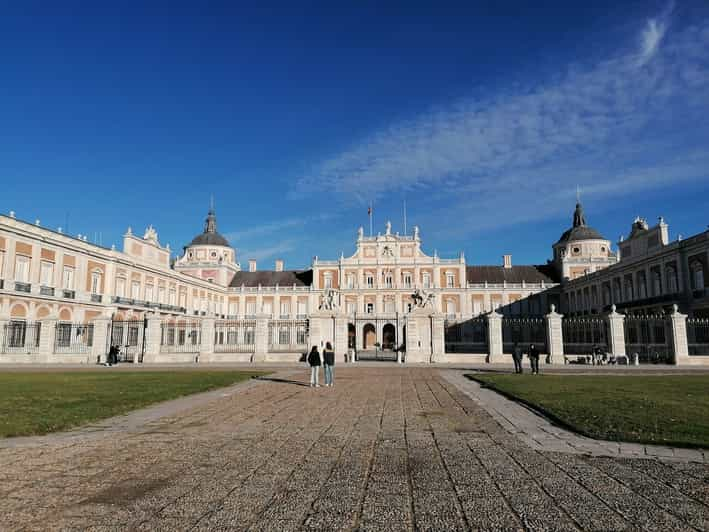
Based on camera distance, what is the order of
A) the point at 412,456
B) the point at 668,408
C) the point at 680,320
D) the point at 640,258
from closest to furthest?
the point at 412,456, the point at 668,408, the point at 680,320, the point at 640,258

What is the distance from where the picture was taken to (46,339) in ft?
89.5

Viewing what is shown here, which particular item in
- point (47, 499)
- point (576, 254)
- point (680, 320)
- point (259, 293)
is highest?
point (576, 254)

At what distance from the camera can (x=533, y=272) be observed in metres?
65.4

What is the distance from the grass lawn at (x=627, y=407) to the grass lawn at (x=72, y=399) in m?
7.90

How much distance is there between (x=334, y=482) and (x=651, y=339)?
37.1 meters

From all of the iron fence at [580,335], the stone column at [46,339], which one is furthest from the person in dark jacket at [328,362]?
the iron fence at [580,335]

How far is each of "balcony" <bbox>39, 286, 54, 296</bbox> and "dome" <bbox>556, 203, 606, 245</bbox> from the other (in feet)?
186

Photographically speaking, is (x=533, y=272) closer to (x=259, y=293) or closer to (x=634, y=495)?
(x=259, y=293)

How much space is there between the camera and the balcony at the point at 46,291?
1331 inches

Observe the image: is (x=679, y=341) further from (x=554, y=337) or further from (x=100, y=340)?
(x=100, y=340)

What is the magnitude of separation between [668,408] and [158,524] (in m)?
8.87

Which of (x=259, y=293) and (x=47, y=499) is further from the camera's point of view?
(x=259, y=293)

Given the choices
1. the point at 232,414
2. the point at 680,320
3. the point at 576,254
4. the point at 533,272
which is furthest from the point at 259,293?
the point at 232,414

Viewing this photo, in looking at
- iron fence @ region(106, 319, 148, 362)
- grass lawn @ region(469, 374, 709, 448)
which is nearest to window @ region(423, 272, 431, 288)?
iron fence @ region(106, 319, 148, 362)
